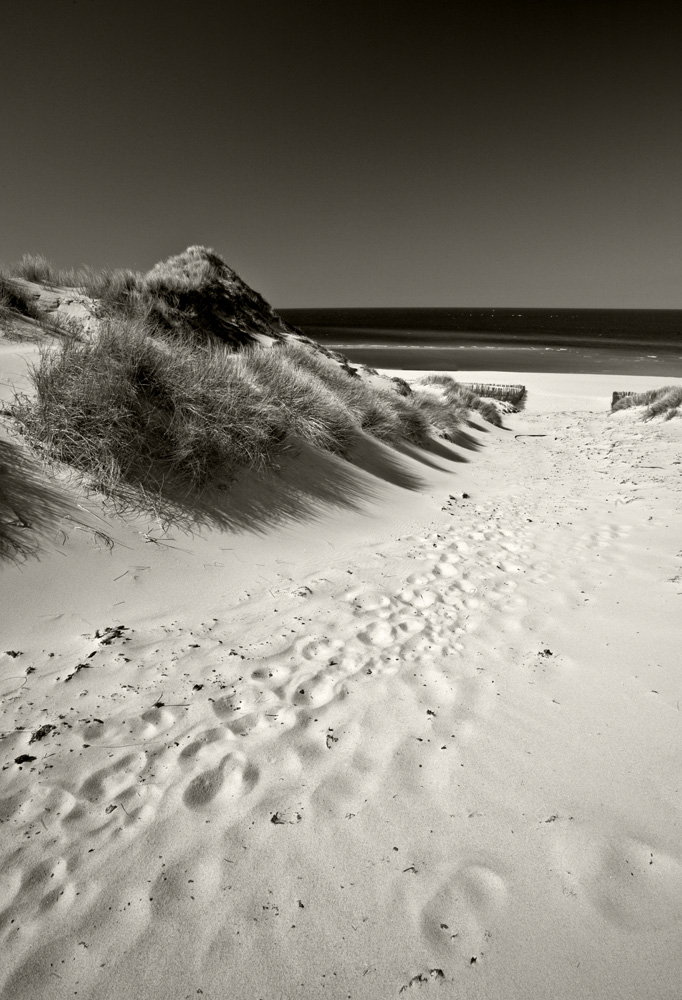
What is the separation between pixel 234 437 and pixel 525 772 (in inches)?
144

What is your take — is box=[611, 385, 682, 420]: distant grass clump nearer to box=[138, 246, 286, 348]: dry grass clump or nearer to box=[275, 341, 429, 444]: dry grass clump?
box=[275, 341, 429, 444]: dry grass clump

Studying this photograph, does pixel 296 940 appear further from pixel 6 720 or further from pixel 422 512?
pixel 422 512

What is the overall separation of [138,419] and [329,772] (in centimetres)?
327

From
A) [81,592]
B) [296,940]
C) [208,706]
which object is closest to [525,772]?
[296,940]

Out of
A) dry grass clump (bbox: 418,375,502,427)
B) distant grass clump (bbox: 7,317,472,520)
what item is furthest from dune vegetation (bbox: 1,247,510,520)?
dry grass clump (bbox: 418,375,502,427)

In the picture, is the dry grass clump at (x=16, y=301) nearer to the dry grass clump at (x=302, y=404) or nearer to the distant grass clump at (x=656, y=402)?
the dry grass clump at (x=302, y=404)

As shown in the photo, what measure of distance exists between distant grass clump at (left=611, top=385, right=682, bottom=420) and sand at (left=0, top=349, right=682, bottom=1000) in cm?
989

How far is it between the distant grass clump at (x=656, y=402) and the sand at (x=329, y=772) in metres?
9.89

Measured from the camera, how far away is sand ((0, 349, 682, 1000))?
1392 mm

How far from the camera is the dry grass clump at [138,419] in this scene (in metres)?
3.69

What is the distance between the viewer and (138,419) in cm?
409

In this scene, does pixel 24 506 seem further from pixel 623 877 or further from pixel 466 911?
pixel 623 877

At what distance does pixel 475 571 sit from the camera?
3.93m

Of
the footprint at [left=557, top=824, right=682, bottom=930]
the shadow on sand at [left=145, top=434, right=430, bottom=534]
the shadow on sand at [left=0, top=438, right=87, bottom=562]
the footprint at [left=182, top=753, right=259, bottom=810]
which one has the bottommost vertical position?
the footprint at [left=557, top=824, right=682, bottom=930]
